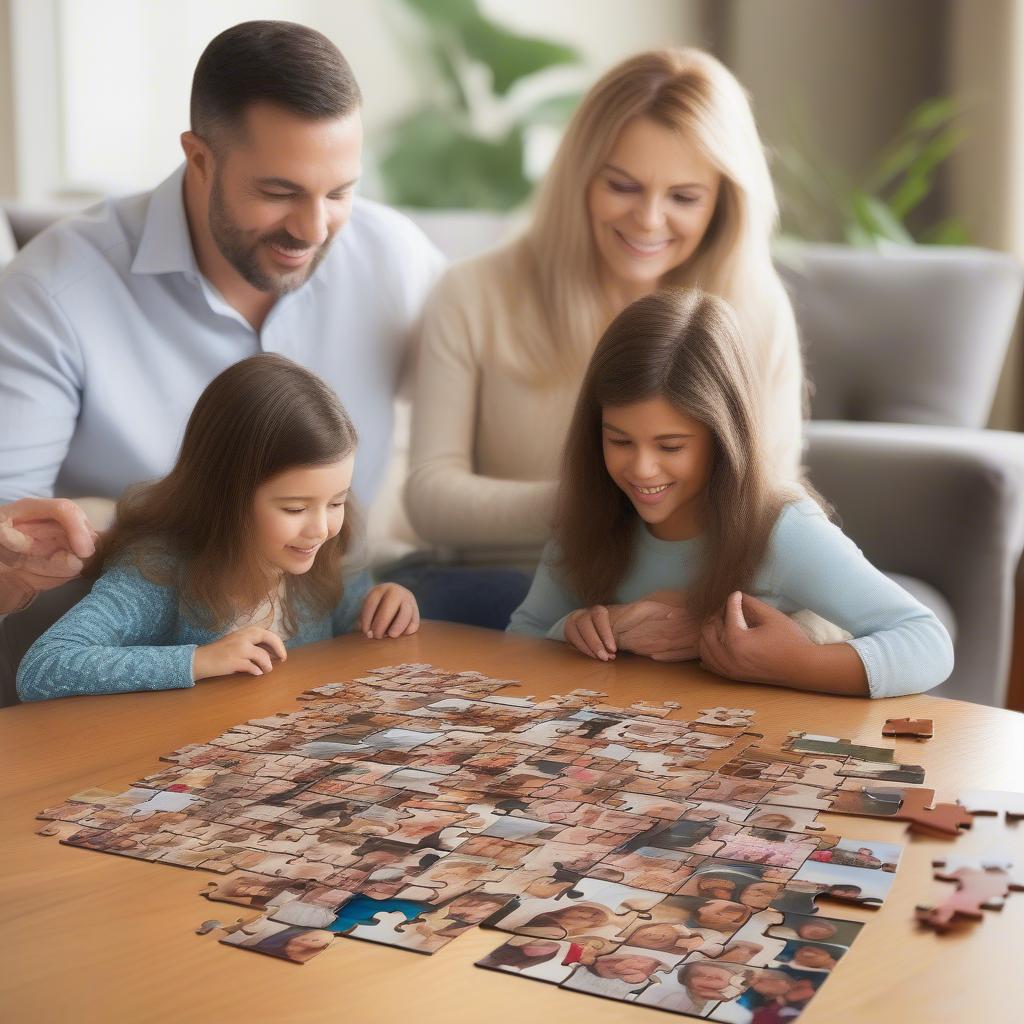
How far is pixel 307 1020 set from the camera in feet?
2.94

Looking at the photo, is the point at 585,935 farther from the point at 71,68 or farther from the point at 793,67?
the point at 793,67

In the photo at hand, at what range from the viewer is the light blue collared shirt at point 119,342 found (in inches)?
89.0

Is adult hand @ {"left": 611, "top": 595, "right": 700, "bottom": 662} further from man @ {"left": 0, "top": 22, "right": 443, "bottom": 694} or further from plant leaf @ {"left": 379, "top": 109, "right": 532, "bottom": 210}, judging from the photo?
plant leaf @ {"left": 379, "top": 109, "right": 532, "bottom": 210}

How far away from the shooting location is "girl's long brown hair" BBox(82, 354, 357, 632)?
171 centimetres

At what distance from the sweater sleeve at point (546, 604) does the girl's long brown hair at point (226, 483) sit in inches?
15.1

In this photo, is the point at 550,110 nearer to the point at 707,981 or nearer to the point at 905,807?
the point at 905,807

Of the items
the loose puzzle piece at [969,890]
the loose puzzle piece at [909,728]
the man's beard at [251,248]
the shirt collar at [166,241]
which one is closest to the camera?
the loose puzzle piece at [969,890]

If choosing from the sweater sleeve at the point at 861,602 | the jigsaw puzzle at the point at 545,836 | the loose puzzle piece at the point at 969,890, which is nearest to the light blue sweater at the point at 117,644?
the jigsaw puzzle at the point at 545,836

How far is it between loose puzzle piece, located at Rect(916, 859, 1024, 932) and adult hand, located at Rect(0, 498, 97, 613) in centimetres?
107

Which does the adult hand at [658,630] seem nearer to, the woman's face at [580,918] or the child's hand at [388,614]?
the child's hand at [388,614]

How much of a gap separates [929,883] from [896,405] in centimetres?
230

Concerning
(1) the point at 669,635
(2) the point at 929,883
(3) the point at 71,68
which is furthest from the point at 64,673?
(3) the point at 71,68

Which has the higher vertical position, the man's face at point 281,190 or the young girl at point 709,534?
the man's face at point 281,190

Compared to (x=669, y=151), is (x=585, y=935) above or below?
below
